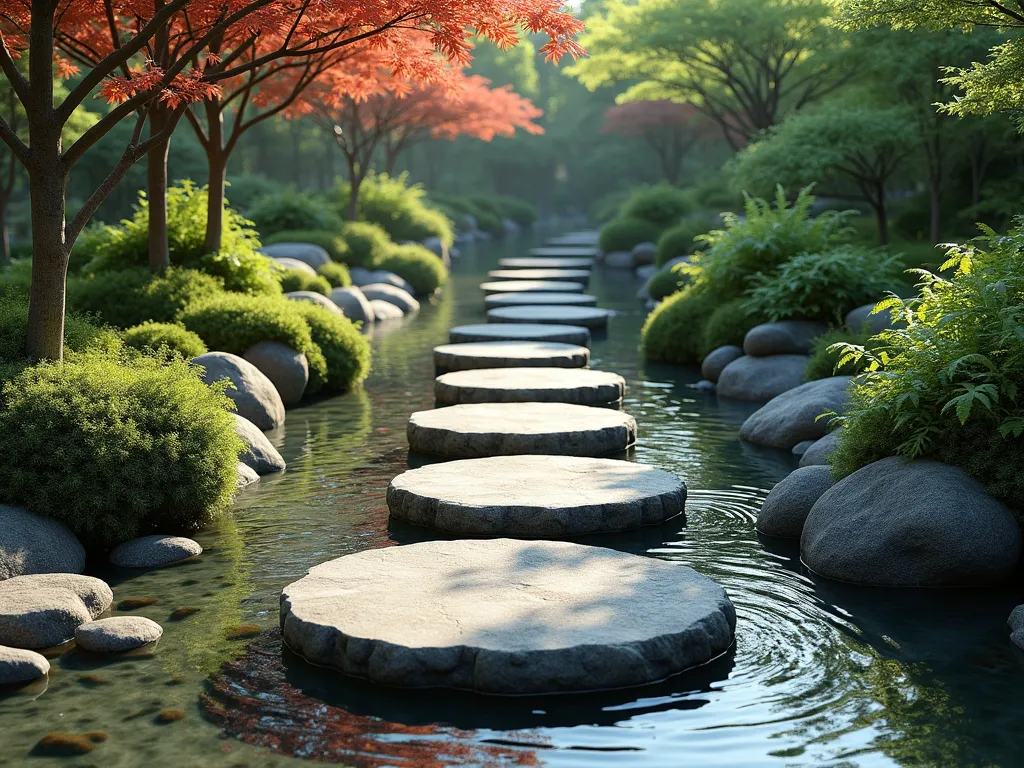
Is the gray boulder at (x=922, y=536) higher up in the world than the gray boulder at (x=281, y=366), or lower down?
lower down

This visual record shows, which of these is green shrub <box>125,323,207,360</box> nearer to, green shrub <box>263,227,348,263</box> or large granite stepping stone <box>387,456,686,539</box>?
large granite stepping stone <box>387,456,686,539</box>

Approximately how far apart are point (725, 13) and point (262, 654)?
2792 centimetres

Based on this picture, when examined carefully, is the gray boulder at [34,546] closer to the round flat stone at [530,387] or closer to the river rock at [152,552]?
the river rock at [152,552]

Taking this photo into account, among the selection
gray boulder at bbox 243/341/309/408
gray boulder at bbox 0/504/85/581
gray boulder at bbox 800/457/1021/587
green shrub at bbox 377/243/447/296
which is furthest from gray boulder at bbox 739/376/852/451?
green shrub at bbox 377/243/447/296

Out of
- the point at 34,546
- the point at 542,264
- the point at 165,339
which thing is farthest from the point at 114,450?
the point at 542,264

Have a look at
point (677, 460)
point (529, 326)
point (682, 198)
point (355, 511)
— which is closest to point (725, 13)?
point (682, 198)

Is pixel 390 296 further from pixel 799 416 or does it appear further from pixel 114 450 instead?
pixel 114 450

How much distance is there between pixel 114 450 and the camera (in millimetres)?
8148

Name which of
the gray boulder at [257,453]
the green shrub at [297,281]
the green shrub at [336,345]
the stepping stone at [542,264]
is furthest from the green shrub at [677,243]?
the gray boulder at [257,453]

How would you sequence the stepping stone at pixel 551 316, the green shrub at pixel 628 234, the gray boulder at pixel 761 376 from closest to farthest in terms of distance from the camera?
the gray boulder at pixel 761 376 → the stepping stone at pixel 551 316 → the green shrub at pixel 628 234

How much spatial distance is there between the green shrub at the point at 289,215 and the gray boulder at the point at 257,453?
735 inches

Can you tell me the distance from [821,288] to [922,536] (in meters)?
8.67

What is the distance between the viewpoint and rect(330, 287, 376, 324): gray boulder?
22672 mm

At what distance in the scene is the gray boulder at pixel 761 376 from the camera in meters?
14.6
